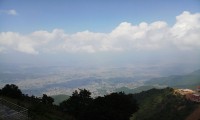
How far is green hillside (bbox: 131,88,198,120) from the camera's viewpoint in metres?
61.2

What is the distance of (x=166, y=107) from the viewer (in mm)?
67000

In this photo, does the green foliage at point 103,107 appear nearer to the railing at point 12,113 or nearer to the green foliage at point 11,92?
the green foliage at point 11,92

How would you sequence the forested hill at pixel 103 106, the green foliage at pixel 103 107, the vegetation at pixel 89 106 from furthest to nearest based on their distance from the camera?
the green foliage at pixel 103 107 → the vegetation at pixel 89 106 → the forested hill at pixel 103 106

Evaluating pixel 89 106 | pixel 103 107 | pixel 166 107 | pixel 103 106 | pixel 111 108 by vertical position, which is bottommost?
pixel 166 107

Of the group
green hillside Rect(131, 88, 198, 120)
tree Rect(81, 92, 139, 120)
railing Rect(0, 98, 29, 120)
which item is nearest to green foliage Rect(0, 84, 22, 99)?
tree Rect(81, 92, 139, 120)

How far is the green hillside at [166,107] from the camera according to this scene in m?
61.2

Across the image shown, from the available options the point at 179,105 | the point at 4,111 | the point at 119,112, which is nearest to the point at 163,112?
the point at 179,105

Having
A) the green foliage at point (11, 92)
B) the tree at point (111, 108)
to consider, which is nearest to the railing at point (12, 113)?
the tree at point (111, 108)

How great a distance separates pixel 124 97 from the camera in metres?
38.8

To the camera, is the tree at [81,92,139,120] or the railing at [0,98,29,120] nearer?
the railing at [0,98,29,120]

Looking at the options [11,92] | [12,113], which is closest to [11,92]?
[11,92]

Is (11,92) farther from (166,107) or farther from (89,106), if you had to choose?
(166,107)

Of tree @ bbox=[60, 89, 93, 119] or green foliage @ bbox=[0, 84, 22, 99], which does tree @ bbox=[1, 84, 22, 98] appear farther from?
tree @ bbox=[60, 89, 93, 119]

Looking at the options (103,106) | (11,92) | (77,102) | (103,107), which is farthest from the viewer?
(77,102)
